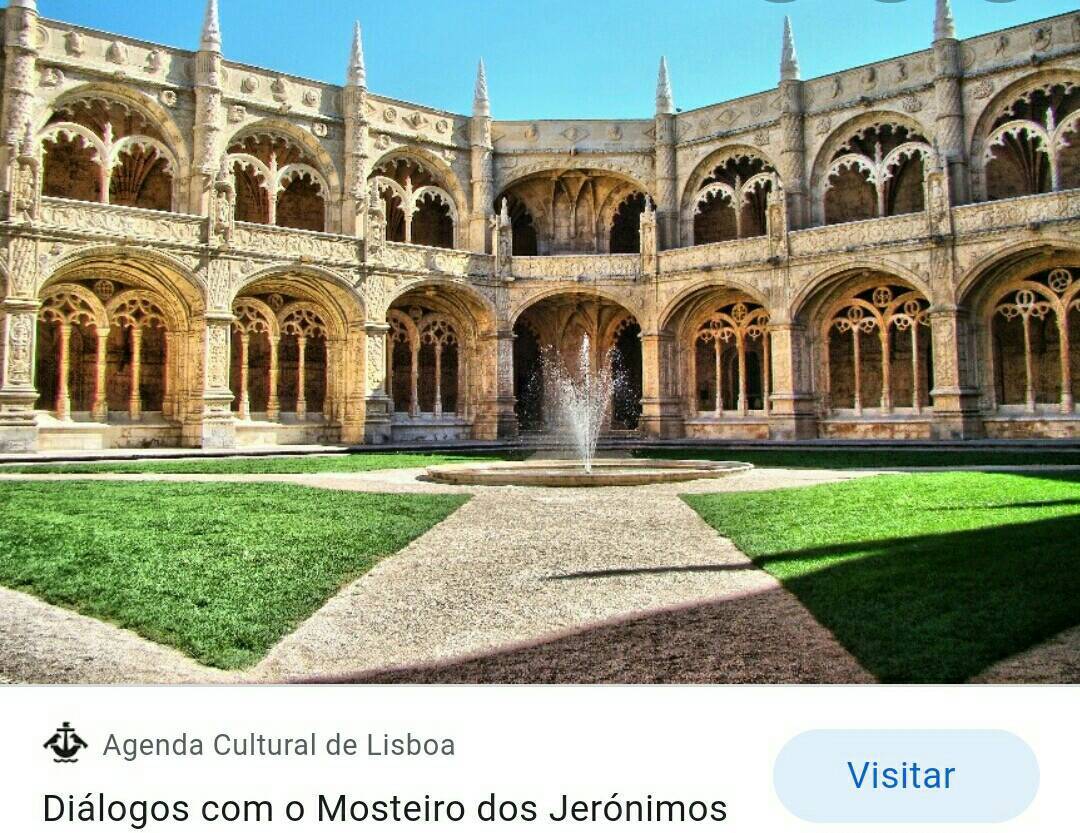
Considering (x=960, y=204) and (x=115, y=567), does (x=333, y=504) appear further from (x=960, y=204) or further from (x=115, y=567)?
(x=960, y=204)

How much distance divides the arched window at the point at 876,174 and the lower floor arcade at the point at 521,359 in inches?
119

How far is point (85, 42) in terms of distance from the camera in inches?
726

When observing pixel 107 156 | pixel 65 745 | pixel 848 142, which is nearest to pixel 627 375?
pixel 848 142

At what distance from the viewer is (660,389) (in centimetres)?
2342

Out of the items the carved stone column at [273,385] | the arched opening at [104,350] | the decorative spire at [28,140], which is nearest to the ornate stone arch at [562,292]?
the carved stone column at [273,385]

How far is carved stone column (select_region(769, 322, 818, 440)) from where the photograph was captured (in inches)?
832

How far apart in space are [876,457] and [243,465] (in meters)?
11.3

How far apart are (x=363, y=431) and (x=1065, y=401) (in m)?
16.8

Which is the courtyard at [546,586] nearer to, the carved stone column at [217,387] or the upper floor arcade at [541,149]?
the carved stone column at [217,387]

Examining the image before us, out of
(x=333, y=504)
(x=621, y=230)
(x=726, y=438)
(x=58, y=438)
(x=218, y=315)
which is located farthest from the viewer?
(x=621, y=230)

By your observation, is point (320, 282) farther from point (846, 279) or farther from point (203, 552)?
point (203, 552)

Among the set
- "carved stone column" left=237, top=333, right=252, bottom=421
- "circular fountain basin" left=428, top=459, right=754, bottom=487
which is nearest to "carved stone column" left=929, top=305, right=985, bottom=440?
"circular fountain basin" left=428, top=459, right=754, bottom=487

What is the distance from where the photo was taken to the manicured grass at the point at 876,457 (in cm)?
1248

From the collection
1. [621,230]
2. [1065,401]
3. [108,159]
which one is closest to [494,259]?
[621,230]
